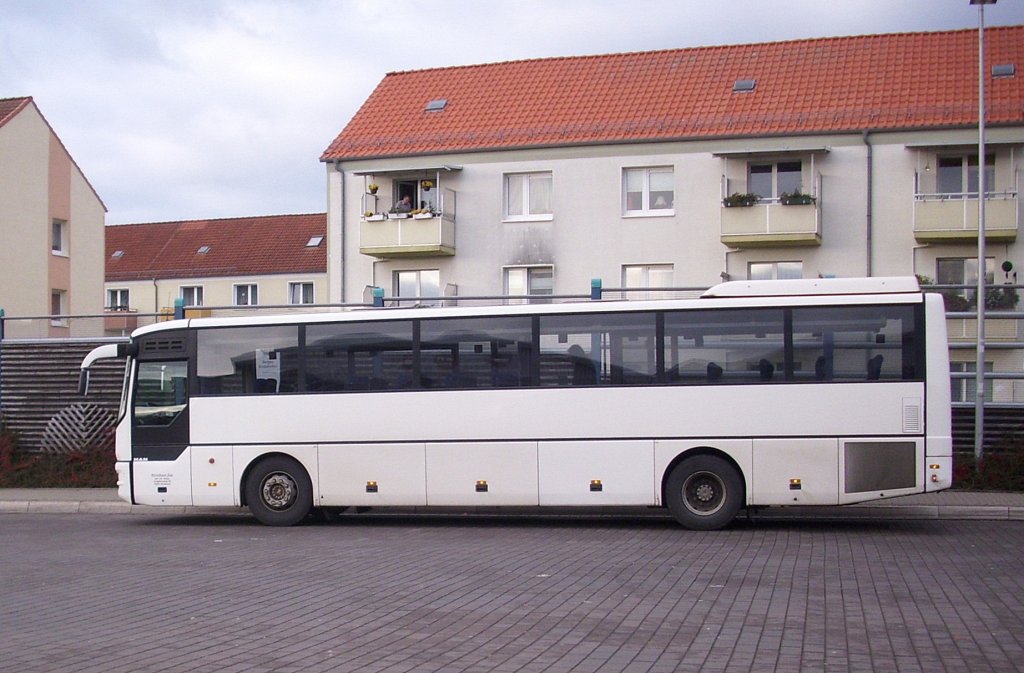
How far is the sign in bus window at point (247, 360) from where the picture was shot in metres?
16.5

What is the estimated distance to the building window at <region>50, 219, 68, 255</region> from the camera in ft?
147

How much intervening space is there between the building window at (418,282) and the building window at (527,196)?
2949 millimetres

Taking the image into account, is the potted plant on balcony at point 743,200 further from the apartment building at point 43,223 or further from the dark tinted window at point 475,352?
the apartment building at point 43,223

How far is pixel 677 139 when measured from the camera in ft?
109

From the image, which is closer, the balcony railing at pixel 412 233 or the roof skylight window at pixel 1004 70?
the roof skylight window at pixel 1004 70

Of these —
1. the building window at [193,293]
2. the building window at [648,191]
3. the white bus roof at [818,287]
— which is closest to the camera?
the white bus roof at [818,287]

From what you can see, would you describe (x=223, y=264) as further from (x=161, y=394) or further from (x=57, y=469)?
(x=161, y=394)

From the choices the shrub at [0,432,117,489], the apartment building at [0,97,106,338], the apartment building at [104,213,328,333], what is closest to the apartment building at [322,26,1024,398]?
the apartment building at [0,97,106,338]

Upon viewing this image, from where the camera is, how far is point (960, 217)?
30984 millimetres

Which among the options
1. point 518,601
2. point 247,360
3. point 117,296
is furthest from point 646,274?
point 117,296

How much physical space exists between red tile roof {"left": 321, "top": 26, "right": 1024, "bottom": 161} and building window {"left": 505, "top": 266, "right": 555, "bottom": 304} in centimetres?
361

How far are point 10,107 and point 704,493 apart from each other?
120ft

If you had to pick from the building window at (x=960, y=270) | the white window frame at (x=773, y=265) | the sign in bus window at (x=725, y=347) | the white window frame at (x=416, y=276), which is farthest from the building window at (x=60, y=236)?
the sign in bus window at (x=725, y=347)

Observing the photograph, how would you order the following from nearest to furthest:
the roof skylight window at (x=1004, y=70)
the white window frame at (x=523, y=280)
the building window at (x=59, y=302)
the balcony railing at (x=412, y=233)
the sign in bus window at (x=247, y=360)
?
the sign in bus window at (x=247, y=360), the roof skylight window at (x=1004, y=70), the white window frame at (x=523, y=280), the balcony railing at (x=412, y=233), the building window at (x=59, y=302)
